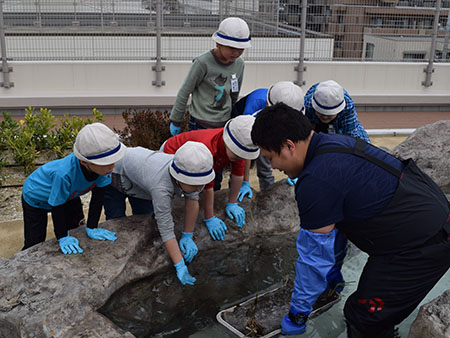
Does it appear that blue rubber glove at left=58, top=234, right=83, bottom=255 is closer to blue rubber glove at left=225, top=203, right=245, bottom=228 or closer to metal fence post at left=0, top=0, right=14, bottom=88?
blue rubber glove at left=225, top=203, right=245, bottom=228

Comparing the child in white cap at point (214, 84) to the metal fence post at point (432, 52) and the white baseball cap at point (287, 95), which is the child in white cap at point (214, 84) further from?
the metal fence post at point (432, 52)

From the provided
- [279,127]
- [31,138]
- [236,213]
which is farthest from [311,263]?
[31,138]

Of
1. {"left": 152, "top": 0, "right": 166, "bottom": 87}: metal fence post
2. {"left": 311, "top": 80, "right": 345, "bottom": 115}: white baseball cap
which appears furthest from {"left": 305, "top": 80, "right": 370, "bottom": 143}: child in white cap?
{"left": 152, "top": 0, "right": 166, "bottom": 87}: metal fence post

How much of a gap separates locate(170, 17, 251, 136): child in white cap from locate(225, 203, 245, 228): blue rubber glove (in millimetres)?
900

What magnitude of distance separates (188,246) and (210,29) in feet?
17.4

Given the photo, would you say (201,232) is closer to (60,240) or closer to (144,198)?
(144,198)

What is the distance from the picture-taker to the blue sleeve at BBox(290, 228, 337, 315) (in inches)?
106

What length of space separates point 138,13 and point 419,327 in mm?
6497

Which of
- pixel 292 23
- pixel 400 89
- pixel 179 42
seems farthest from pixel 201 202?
pixel 400 89

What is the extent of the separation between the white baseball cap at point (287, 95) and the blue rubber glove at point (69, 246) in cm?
177

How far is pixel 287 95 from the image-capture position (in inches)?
152

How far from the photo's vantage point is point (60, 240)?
3316mm

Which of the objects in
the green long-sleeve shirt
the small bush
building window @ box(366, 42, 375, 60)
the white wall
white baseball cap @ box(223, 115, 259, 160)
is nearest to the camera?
white baseball cap @ box(223, 115, 259, 160)

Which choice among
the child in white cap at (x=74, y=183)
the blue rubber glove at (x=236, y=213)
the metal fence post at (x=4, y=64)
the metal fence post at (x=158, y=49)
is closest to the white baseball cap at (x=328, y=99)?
the blue rubber glove at (x=236, y=213)
